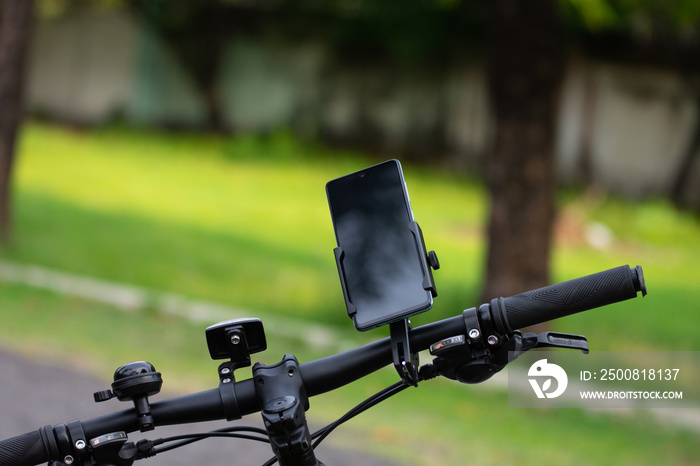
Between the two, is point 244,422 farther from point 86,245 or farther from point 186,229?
point 186,229

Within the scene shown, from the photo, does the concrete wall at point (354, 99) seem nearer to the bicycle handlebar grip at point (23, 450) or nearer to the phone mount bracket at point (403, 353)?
the phone mount bracket at point (403, 353)

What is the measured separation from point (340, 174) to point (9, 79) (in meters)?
8.88

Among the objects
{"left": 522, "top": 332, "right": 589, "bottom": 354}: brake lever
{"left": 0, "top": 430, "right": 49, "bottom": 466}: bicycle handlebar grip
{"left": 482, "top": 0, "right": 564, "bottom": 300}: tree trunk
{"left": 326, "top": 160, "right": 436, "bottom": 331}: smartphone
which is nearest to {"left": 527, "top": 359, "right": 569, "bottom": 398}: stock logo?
{"left": 522, "top": 332, "right": 589, "bottom": 354}: brake lever

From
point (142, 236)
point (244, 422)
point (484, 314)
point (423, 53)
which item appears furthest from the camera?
point (423, 53)

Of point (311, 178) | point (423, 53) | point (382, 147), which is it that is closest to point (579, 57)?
point (423, 53)

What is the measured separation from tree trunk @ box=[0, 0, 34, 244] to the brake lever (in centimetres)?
976

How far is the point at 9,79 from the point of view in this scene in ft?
34.0

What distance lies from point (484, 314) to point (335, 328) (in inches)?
290

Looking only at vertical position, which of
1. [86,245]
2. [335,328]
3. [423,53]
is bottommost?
[335,328]

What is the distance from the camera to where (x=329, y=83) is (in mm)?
20469

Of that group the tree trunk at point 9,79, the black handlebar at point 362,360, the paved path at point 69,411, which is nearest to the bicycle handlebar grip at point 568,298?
the black handlebar at point 362,360

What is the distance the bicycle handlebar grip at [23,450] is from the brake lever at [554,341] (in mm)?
857

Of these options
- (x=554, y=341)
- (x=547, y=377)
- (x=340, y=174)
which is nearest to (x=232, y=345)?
(x=554, y=341)

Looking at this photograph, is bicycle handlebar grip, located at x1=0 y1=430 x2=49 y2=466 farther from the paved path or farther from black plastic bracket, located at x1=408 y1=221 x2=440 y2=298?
the paved path
